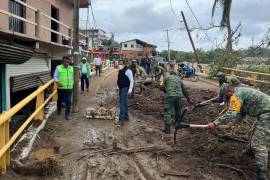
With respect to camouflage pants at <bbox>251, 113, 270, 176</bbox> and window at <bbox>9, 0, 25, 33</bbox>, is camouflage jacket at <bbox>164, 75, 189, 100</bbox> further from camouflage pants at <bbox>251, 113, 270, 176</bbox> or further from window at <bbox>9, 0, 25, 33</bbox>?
window at <bbox>9, 0, 25, 33</bbox>

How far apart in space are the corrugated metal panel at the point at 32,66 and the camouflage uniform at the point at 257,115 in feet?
26.9

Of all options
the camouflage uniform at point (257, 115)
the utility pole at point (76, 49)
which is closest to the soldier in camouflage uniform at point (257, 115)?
the camouflage uniform at point (257, 115)

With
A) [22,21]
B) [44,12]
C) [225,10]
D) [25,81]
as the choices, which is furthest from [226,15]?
[25,81]

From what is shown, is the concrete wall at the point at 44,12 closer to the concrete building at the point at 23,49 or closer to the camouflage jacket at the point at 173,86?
the concrete building at the point at 23,49

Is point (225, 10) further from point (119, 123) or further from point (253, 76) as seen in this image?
point (119, 123)

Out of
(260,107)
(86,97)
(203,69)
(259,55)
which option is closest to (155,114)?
(86,97)

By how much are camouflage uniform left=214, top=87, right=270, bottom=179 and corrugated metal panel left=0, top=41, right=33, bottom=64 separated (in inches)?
235

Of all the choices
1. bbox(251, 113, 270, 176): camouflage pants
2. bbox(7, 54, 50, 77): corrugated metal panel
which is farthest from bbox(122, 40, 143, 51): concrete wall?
bbox(251, 113, 270, 176): camouflage pants

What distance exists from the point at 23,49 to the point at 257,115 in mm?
7324

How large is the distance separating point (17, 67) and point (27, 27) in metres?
3.26

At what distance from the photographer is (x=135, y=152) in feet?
21.9

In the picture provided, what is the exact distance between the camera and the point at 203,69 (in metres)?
30.9

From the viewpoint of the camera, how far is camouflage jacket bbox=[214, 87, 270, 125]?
5645 mm

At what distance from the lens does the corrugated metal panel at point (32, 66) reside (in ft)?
39.0
